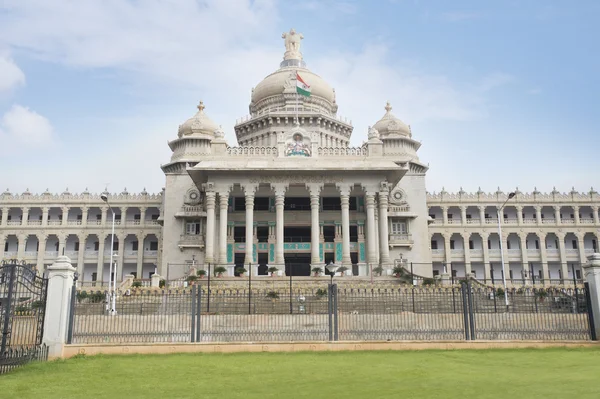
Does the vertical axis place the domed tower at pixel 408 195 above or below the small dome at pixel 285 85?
below

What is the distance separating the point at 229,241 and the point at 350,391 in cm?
3238

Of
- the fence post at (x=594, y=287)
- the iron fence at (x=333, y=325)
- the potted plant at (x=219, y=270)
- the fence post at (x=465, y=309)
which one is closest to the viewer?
the iron fence at (x=333, y=325)

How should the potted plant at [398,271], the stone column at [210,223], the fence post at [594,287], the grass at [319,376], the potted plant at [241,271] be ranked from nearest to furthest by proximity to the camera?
1. the grass at [319,376]
2. the fence post at [594,287]
3. the potted plant at [398,271]
4. the potted plant at [241,271]
5. the stone column at [210,223]

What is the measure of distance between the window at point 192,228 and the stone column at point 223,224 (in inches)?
312

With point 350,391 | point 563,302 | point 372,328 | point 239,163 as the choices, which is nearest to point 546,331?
point 563,302

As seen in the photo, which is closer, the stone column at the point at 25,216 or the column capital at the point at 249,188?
the column capital at the point at 249,188

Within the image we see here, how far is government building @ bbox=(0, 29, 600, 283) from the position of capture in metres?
39.1

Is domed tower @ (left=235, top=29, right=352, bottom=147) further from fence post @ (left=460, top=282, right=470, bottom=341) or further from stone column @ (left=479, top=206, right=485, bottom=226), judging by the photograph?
fence post @ (left=460, top=282, right=470, bottom=341)

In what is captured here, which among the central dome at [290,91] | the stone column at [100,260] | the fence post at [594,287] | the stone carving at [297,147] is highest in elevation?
the central dome at [290,91]

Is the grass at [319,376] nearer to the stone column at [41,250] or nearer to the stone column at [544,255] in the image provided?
the stone column at [544,255]

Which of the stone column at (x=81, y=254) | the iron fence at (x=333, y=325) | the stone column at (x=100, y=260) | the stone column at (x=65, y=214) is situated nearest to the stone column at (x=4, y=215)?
the stone column at (x=65, y=214)

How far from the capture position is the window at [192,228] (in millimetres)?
46025

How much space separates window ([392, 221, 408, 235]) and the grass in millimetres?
31790

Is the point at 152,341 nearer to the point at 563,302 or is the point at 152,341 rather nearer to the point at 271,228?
the point at 563,302
